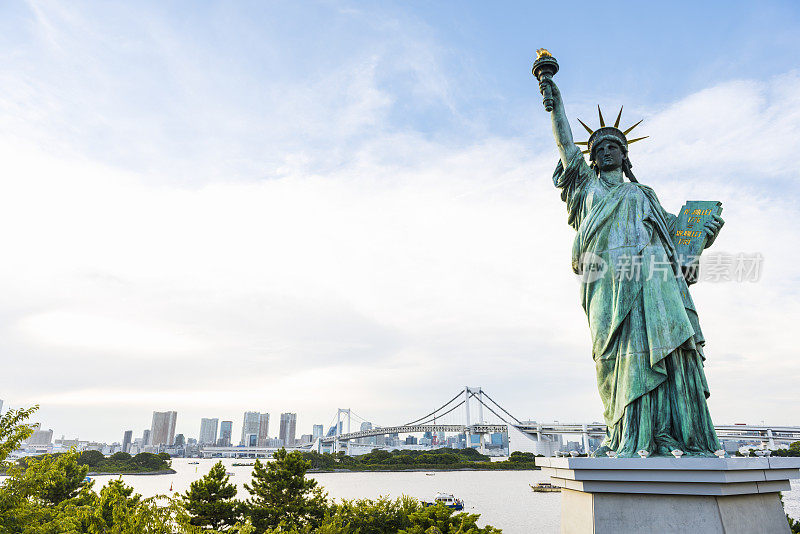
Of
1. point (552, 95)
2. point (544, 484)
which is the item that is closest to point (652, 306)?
point (552, 95)

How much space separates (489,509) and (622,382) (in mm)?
25955

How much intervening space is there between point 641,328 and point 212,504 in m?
12.5

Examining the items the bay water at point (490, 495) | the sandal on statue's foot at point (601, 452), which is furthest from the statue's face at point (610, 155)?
the bay water at point (490, 495)

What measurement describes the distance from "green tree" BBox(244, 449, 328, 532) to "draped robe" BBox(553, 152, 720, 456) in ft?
33.5

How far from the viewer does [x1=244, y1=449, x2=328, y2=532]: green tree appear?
45.6 ft

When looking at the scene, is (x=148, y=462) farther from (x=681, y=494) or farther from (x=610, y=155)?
(x=681, y=494)

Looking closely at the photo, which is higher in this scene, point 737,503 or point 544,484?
point 737,503

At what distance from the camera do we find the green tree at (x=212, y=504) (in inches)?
539

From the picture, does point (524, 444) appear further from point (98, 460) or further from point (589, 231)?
point (589, 231)

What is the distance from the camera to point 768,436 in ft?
121

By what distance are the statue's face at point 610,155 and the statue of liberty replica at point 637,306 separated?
0.02 m

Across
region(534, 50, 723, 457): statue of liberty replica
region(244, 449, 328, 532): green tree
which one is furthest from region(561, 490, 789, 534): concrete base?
region(244, 449, 328, 532): green tree

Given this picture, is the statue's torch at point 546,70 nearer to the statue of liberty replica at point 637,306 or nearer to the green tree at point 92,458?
the statue of liberty replica at point 637,306

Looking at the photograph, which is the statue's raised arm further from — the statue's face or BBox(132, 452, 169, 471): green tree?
BBox(132, 452, 169, 471): green tree
